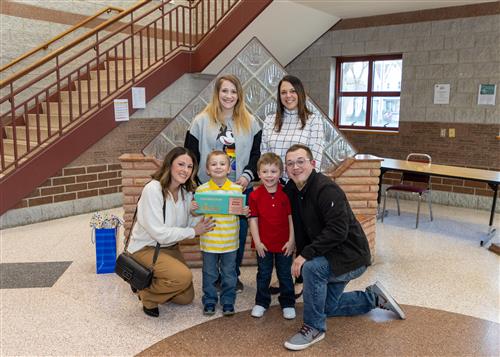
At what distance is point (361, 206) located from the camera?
382 cm

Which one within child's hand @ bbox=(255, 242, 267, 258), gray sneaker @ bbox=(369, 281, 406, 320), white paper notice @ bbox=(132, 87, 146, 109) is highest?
white paper notice @ bbox=(132, 87, 146, 109)

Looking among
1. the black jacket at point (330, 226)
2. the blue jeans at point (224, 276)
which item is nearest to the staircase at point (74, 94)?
the blue jeans at point (224, 276)

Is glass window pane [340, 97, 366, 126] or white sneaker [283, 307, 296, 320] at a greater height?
glass window pane [340, 97, 366, 126]

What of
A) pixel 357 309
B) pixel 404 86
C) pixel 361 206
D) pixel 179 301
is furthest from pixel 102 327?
pixel 404 86

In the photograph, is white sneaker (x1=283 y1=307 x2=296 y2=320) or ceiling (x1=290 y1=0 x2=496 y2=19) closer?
white sneaker (x1=283 y1=307 x2=296 y2=320)

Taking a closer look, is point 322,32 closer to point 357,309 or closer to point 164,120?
point 164,120

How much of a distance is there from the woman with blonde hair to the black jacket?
56 centimetres

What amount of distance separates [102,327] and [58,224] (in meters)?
2.64

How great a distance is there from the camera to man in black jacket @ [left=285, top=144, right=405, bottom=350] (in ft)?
7.81

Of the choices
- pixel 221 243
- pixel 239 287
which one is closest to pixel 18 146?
pixel 239 287

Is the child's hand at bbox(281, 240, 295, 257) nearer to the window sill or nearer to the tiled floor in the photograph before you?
the tiled floor

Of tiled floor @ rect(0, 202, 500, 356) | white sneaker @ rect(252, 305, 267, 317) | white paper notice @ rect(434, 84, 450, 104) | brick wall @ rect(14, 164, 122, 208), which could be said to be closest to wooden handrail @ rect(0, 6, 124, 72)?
brick wall @ rect(14, 164, 122, 208)

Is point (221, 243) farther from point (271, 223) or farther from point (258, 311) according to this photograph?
point (258, 311)

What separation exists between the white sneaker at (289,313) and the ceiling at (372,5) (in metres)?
4.38
